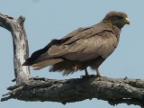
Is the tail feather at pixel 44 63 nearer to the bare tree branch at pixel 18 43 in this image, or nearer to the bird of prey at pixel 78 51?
the bird of prey at pixel 78 51

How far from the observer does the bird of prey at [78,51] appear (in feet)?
29.6

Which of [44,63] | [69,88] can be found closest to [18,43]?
[44,63]

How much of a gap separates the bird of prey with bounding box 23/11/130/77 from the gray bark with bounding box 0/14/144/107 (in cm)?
27

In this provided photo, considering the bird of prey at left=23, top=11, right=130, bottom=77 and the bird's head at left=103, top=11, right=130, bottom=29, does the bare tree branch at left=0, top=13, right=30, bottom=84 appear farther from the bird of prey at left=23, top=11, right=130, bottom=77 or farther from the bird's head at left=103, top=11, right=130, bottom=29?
the bird's head at left=103, top=11, right=130, bottom=29

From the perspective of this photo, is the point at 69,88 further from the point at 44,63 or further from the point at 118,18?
the point at 118,18

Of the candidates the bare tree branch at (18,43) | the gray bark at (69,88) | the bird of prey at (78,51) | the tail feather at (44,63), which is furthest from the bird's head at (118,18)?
the tail feather at (44,63)

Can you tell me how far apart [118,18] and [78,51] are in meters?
1.98

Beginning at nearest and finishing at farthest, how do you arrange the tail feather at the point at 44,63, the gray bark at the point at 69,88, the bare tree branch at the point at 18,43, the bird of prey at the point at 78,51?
the gray bark at the point at 69,88, the tail feather at the point at 44,63, the bird of prey at the point at 78,51, the bare tree branch at the point at 18,43

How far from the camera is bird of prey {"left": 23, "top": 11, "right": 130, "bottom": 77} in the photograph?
9008 mm

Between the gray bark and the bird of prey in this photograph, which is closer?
the gray bark

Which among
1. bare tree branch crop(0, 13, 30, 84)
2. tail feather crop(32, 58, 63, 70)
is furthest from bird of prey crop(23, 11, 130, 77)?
bare tree branch crop(0, 13, 30, 84)

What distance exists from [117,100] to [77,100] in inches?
28.0

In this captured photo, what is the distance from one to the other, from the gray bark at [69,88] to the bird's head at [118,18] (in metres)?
1.87

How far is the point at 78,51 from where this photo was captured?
9.27 m
